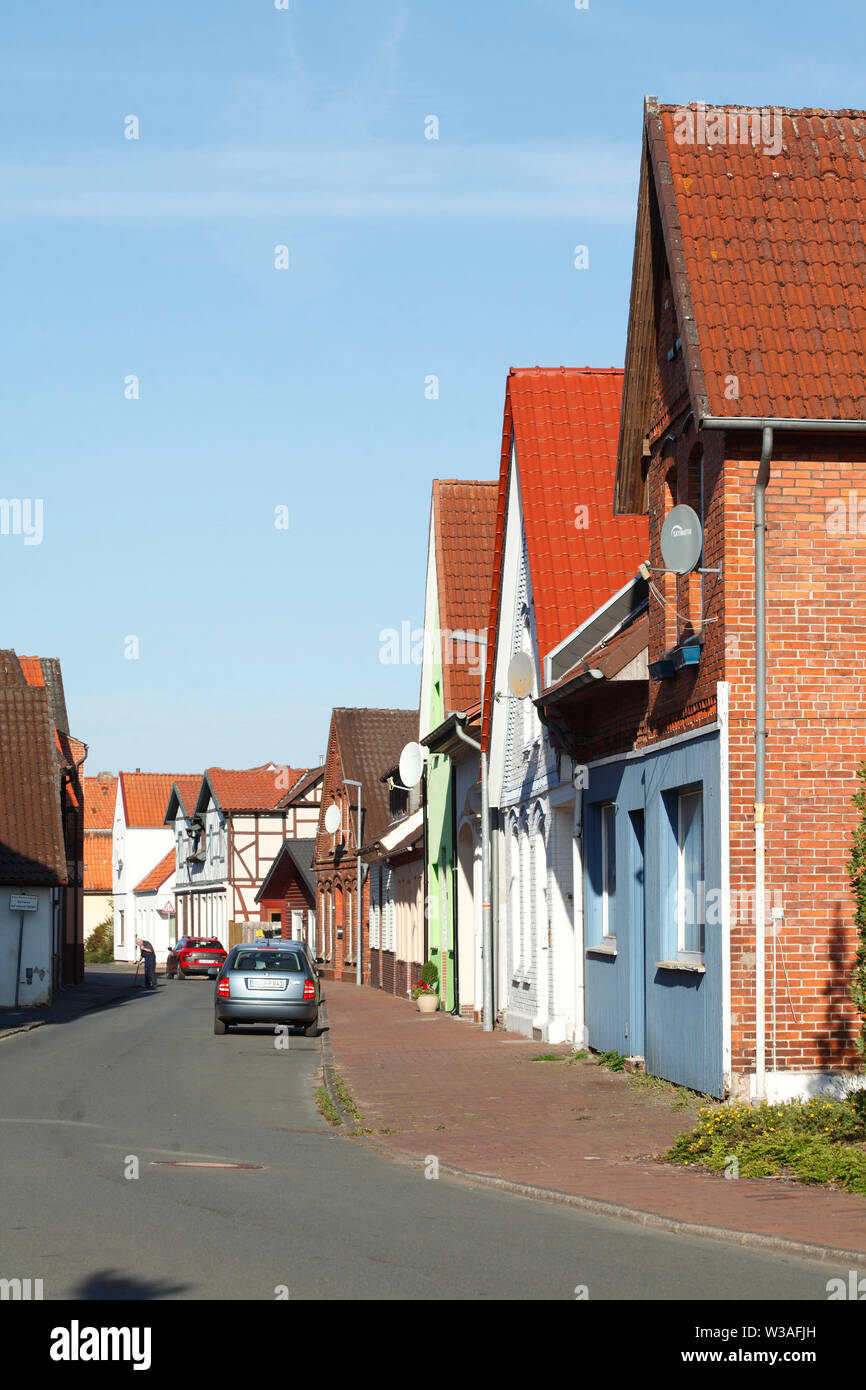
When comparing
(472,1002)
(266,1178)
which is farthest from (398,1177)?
(472,1002)

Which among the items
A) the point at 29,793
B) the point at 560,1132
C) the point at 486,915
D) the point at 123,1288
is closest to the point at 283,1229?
the point at 123,1288

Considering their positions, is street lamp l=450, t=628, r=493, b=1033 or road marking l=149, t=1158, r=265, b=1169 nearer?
road marking l=149, t=1158, r=265, b=1169

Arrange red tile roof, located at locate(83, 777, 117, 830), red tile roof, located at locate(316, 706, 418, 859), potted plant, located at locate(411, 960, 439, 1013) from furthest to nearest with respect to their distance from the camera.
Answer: red tile roof, located at locate(83, 777, 117, 830) < red tile roof, located at locate(316, 706, 418, 859) < potted plant, located at locate(411, 960, 439, 1013)

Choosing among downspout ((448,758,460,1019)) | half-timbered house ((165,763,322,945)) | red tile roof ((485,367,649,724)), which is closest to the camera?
red tile roof ((485,367,649,724))

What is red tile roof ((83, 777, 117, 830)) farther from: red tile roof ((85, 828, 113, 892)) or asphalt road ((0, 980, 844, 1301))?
asphalt road ((0, 980, 844, 1301))

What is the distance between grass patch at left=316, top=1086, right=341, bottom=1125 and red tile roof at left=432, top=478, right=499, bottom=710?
1546cm

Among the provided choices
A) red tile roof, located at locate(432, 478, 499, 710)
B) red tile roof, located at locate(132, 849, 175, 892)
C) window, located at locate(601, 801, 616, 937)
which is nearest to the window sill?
window, located at locate(601, 801, 616, 937)

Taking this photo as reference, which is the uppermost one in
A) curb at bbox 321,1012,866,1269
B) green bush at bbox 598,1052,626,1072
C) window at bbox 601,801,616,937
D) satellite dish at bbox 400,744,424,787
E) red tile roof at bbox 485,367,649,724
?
red tile roof at bbox 485,367,649,724

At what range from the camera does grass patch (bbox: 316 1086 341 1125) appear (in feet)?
52.8

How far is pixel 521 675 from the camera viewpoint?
22.3m

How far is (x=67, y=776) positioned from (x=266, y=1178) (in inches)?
1618

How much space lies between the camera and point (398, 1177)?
38.9 feet

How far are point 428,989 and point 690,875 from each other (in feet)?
60.9
